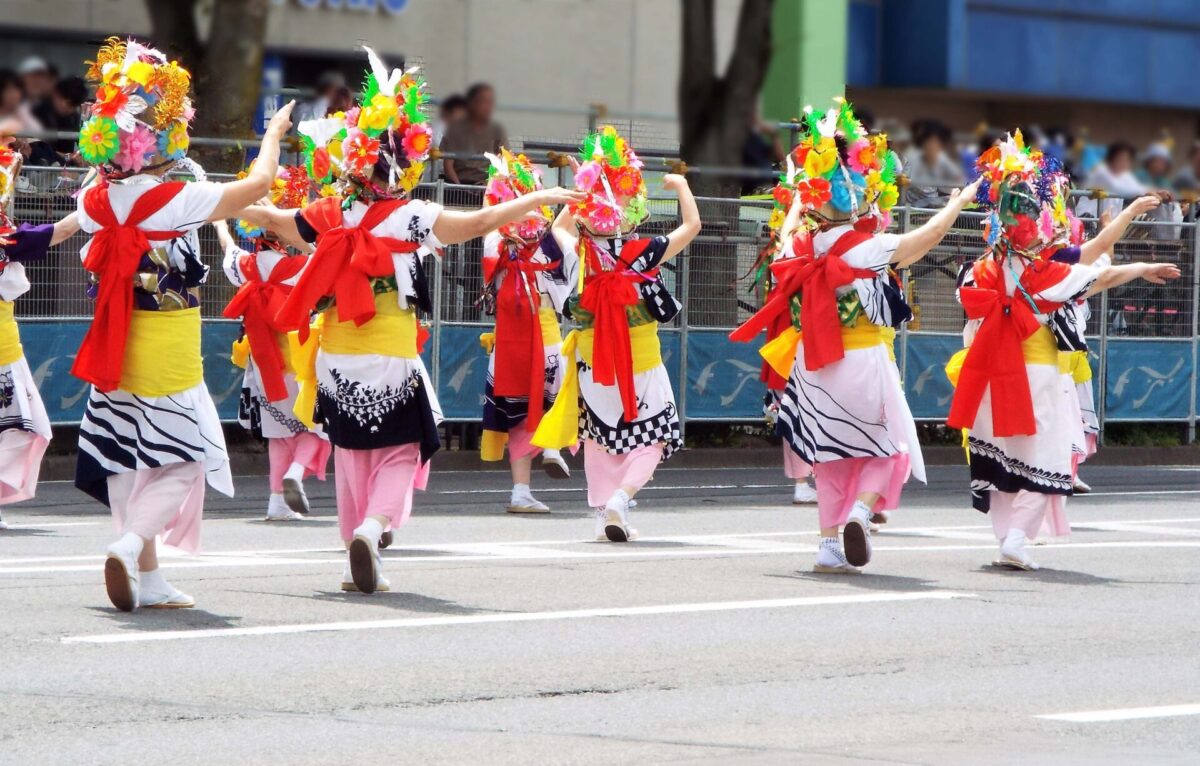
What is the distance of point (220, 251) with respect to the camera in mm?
17078

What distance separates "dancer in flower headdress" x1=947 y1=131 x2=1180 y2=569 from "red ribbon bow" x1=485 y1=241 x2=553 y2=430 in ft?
12.5

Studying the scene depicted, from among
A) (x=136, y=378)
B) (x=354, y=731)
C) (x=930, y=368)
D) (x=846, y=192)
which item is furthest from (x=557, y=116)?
(x=354, y=731)

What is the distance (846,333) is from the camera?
1111cm

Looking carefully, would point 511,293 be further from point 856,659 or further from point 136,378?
point 856,659

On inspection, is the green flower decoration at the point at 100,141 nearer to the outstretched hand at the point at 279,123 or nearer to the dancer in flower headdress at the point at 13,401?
the outstretched hand at the point at 279,123

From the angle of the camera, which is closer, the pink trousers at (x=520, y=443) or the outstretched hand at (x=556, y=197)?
the outstretched hand at (x=556, y=197)

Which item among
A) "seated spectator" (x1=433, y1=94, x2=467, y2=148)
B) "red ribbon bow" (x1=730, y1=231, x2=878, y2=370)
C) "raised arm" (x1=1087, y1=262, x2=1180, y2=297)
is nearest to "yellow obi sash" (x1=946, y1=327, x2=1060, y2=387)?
"raised arm" (x1=1087, y1=262, x2=1180, y2=297)

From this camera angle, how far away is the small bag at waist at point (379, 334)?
982 cm

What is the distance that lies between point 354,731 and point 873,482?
4.81 metres

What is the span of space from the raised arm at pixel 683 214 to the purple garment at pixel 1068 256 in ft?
6.35

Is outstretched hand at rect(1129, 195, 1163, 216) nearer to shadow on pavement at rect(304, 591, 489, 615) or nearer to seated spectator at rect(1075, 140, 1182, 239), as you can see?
shadow on pavement at rect(304, 591, 489, 615)

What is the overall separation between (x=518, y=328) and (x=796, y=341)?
3293 millimetres

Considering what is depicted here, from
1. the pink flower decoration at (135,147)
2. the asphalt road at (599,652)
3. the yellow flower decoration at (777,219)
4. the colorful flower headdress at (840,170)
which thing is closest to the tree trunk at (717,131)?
the yellow flower decoration at (777,219)

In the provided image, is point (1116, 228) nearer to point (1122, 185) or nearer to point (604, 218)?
point (604, 218)
